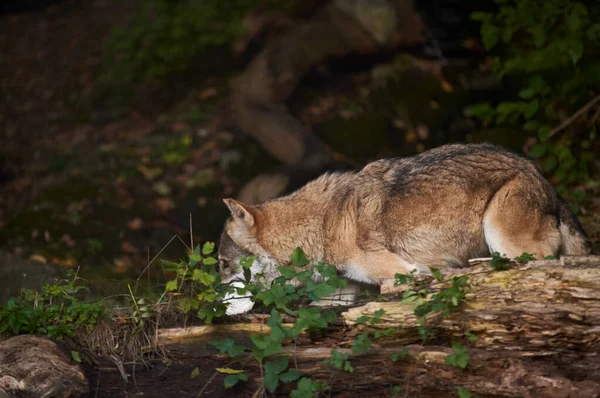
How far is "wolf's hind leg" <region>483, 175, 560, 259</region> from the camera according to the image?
592cm

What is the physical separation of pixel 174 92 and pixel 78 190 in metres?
3.78

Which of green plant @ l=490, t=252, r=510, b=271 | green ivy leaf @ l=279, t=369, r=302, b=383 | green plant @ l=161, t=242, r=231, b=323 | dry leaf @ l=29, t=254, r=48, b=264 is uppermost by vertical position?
green plant @ l=490, t=252, r=510, b=271

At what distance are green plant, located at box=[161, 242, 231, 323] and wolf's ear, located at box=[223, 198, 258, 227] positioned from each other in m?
0.82

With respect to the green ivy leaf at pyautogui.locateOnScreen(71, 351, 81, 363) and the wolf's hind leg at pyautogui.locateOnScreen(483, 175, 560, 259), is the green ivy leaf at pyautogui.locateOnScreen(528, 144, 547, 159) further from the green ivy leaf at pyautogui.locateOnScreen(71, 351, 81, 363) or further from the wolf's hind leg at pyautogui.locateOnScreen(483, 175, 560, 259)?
the green ivy leaf at pyautogui.locateOnScreen(71, 351, 81, 363)

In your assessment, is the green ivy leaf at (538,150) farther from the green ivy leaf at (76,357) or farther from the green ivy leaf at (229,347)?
A: the green ivy leaf at (76,357)

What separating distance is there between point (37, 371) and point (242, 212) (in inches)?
86.4

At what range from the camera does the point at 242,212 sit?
20.8ft

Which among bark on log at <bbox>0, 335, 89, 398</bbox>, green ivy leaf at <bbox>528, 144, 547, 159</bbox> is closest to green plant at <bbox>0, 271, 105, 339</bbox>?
bark on log at <bbox>0, 335, 89, 398</bbox>

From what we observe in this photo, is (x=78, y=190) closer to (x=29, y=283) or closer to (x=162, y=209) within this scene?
(x=162, y=209)

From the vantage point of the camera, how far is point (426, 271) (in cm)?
613

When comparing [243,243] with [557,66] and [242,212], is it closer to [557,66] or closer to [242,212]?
[242,212]

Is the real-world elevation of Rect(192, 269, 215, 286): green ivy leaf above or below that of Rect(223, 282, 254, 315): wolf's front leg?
above

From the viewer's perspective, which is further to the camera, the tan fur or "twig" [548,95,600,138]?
"twig" [548,95,600,138]

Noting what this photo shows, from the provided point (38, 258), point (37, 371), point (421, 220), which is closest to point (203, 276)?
point (37, 371)
